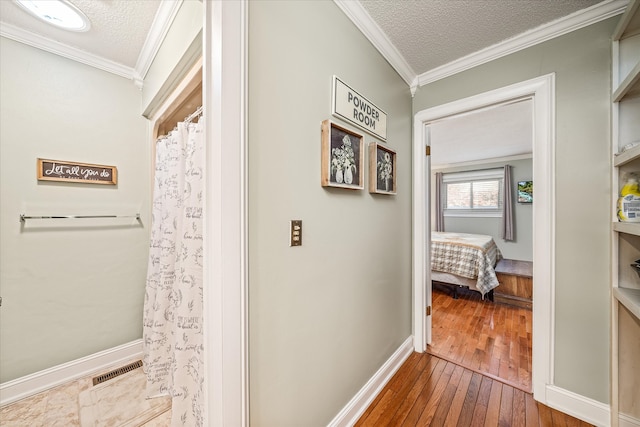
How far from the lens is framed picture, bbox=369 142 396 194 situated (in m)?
1.50

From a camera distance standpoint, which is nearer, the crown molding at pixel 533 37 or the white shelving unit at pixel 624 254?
the white shelving unit at pixel 624 254

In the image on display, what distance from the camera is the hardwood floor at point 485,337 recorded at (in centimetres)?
185

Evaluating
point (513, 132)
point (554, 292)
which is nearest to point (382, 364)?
point (554, 292)

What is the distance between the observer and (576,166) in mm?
1432

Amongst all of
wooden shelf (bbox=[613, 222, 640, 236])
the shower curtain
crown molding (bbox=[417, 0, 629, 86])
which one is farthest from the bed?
the shower curtain

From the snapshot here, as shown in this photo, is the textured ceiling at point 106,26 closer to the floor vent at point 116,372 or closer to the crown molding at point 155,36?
the crown molding at point 155,36

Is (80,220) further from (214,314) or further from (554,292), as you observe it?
(554,292)

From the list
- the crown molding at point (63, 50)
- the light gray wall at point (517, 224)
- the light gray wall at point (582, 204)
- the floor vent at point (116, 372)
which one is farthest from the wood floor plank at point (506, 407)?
the light gray wall at point (517, 224)

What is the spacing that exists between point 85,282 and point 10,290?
342 millimetres

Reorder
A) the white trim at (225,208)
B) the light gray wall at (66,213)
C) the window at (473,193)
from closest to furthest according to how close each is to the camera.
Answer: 1. the white trim at (225,208)
2. the light gray wall at (66,213)
3. the window at (473,193)

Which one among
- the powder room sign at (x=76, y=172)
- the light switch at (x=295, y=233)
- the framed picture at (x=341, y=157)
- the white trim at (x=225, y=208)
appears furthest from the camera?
the powder room sign at (x=76, y=172)

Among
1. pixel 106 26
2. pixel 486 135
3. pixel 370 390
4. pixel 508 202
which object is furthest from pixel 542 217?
pixel 508 202

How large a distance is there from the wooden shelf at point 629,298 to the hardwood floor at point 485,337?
0.89 meters

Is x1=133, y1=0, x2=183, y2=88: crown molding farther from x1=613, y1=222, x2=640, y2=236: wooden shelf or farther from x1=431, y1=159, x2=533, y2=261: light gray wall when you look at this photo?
x1=431, y1=159, x2=533, y2=261: light gray wall
